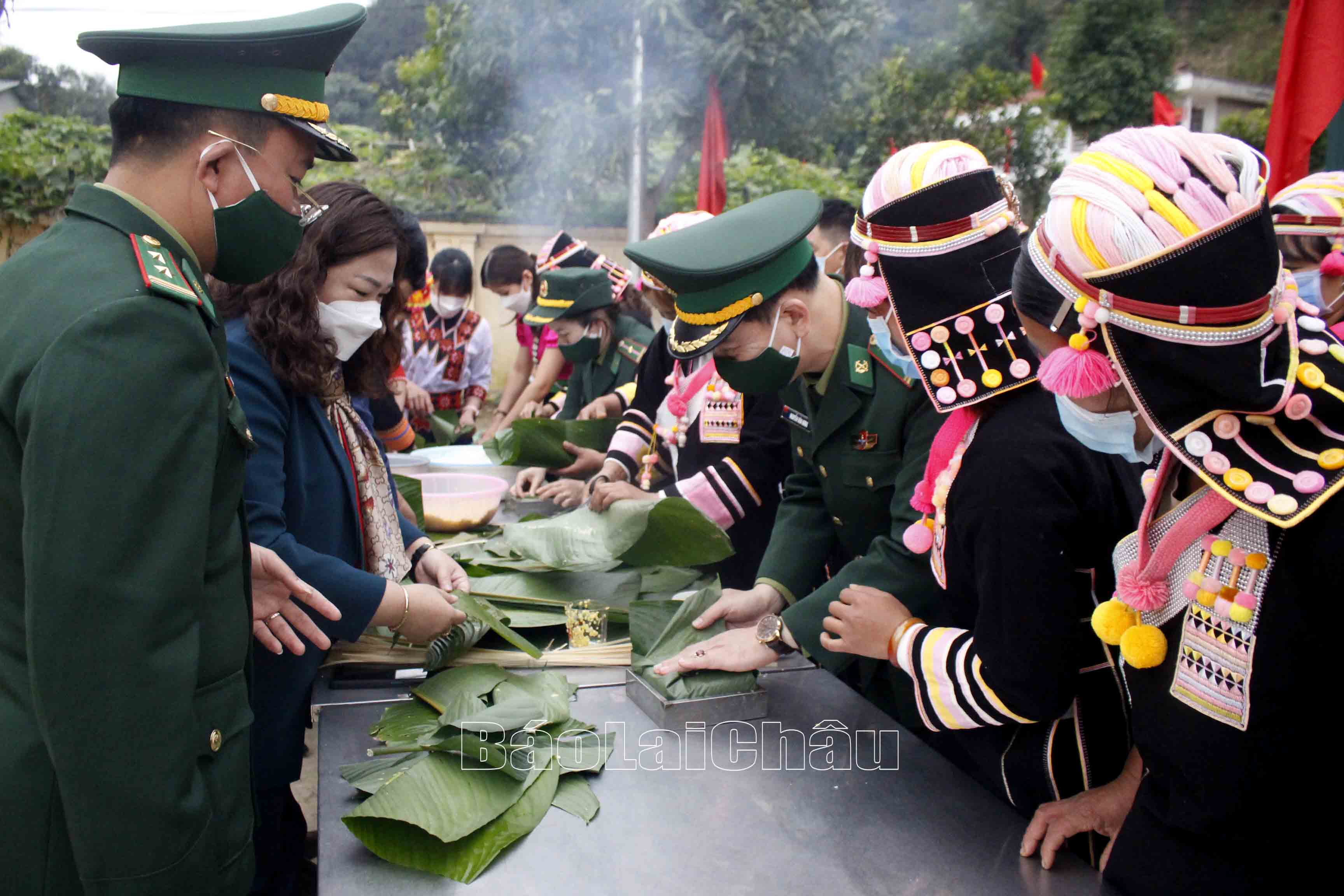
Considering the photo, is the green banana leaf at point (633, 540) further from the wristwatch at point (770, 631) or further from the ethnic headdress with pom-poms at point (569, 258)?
the ethnic headdress with pom-poms at point (569, 258)

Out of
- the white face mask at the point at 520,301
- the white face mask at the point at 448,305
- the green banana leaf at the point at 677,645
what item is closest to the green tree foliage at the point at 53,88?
the white face mask at the point at 448,305

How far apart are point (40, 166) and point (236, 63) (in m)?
11.0

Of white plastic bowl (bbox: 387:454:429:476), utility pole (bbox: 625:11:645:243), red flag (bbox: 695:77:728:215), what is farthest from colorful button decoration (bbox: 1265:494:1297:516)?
utility pole (bbox: 625:11:645:243)

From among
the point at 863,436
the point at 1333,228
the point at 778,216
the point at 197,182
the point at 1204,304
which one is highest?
the point at 197,182

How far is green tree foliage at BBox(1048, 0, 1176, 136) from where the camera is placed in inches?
600

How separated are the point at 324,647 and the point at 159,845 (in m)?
0.69

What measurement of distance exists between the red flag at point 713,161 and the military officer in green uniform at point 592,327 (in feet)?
14.3

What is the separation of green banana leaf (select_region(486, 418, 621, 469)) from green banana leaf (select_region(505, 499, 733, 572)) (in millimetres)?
1349

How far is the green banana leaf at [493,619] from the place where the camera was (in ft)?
6.72

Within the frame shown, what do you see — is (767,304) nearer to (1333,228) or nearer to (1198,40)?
(1333,228)

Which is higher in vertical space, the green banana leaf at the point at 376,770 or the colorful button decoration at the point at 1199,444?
the colorful button decoration at the point at 1199,444

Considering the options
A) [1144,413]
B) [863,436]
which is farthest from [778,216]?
[1144,413]

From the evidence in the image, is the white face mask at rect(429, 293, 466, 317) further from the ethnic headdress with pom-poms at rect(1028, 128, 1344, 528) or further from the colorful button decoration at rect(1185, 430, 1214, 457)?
the colorful button decoration at rect(1185, 430, 1214, 457)

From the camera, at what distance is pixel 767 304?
2.24 metres
